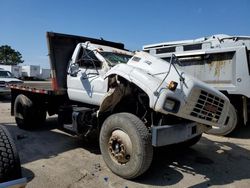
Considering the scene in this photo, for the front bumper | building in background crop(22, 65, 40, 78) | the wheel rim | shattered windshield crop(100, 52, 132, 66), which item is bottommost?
the wheel rim

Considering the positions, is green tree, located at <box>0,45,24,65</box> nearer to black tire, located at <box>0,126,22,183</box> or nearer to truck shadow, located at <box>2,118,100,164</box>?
truck shadow, located at <box>2,118,100,164</box>

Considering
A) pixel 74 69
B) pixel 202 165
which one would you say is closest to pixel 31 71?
pixel 74 69

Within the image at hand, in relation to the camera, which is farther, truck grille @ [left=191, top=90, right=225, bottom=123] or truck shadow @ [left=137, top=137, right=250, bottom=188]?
truck shadow @ [left=137, top=137, right=250, bottom=188]

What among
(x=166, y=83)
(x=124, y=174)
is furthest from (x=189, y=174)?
(x=166, y=83)

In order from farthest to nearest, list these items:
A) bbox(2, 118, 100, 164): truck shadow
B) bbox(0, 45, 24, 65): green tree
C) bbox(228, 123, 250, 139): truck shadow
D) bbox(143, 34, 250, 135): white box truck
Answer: bbox(0, 45, 24, 65): green tree, bbox(228, 123, 250, 139): truck shadow, bbox(143, 34, 250, 135): white box truck, bbox(2, 118, 100, 164): truck shadow

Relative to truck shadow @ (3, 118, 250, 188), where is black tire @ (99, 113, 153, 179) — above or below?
above

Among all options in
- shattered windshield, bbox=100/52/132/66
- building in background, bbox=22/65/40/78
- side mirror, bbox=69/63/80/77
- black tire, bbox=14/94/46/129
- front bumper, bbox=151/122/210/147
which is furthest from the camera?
building in background, bbox=22/65/40/78

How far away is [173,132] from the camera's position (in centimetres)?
444

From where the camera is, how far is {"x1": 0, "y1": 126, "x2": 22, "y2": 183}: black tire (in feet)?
8.86

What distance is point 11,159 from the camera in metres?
2.81

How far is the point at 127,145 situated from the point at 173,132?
0.75 metres

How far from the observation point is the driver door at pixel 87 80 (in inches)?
222

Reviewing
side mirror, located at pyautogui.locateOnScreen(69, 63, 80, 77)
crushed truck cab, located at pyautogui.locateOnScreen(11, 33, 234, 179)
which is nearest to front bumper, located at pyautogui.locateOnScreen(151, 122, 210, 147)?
crushed truck cab, located at pyautogui.locateOnScreen(11, 33, 234, 179)

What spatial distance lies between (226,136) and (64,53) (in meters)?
4.93
